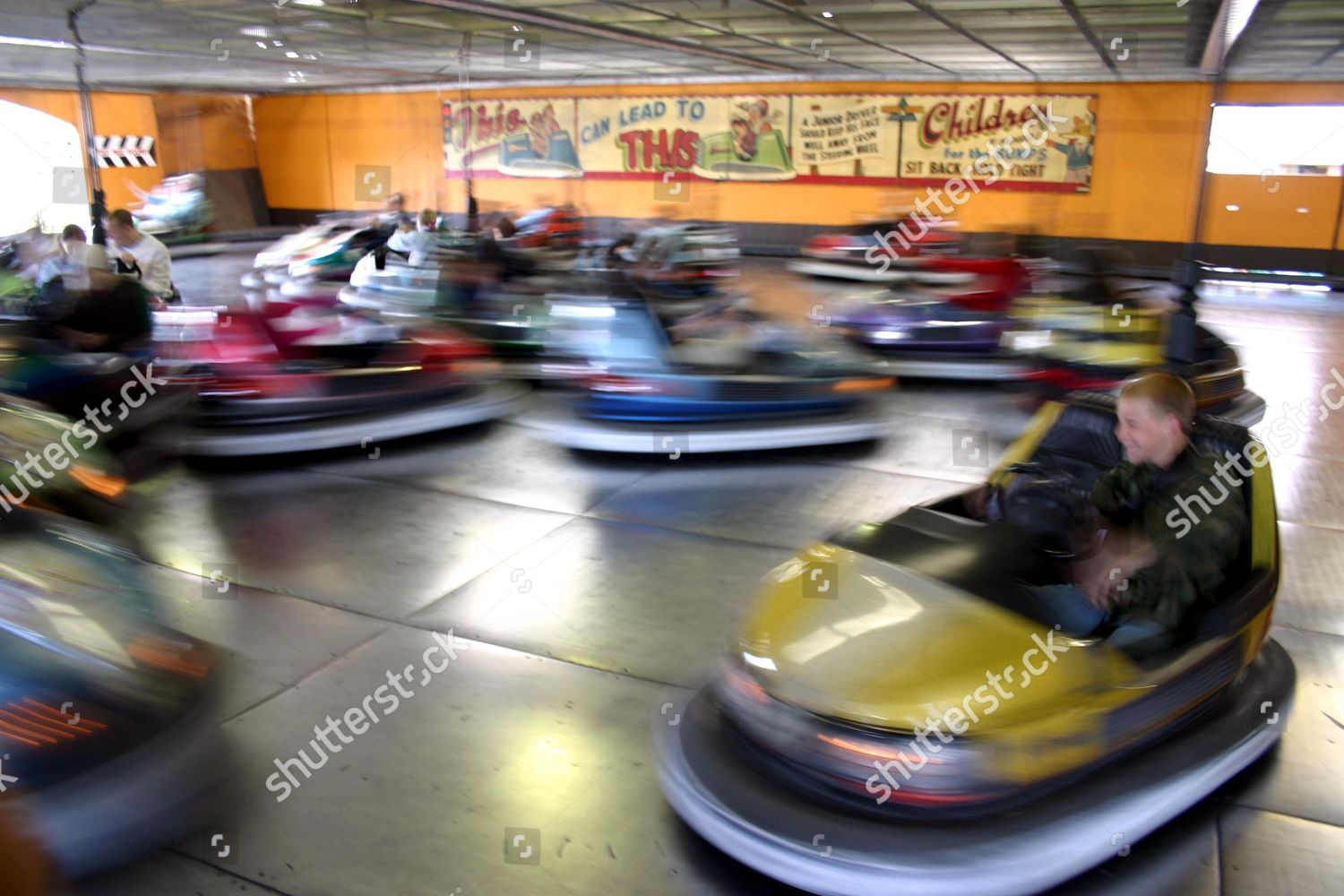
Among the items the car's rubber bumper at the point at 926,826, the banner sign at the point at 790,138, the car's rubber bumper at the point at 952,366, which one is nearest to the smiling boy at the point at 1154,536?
the car's rubber bumper at the point at 926,826

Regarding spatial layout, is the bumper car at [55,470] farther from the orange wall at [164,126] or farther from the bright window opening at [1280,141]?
the orange wall at [164,126]

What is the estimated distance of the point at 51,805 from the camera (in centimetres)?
188

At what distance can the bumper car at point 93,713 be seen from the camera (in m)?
1.89

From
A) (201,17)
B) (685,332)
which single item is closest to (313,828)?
(685,332)

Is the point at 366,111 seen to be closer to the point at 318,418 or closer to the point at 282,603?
the point at 318,418

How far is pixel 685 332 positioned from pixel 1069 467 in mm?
2836

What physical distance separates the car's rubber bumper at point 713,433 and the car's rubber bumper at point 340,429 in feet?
1.60

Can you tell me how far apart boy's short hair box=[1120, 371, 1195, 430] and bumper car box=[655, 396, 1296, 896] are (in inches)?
13.2

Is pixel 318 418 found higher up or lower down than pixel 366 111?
lower down

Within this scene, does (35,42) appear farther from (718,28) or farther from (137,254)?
(718,28)

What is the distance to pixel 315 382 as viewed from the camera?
4922mm

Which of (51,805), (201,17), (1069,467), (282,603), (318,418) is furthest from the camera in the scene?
(201,17)

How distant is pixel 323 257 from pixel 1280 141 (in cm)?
1079

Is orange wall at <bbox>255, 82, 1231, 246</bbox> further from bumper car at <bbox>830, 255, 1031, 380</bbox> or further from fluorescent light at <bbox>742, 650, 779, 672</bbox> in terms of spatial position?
fluorescent light at <bbox>742, 650, 779, 672</bbox>
